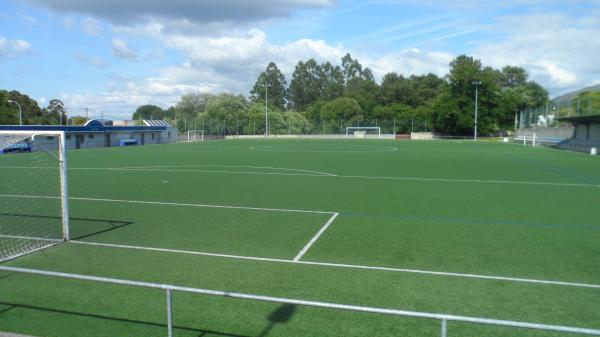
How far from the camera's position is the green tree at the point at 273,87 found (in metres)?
161

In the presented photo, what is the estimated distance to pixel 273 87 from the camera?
6383 inches

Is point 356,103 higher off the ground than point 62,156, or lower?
higher

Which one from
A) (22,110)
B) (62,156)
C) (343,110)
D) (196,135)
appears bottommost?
(196,135)

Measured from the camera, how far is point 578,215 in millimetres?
14461

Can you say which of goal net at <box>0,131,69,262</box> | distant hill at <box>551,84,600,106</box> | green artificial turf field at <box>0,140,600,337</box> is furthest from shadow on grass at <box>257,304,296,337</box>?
distant hill at <box>551,84,600,106</box>

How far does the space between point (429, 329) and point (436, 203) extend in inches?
412

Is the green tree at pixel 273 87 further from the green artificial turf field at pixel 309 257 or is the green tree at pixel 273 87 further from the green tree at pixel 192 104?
the green artificial turf field at pixel 309 257

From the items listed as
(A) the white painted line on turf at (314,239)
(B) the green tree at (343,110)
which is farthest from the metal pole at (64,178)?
(B) the green tree at (343,110)

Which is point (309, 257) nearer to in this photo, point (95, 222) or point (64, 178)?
point (64, 178)

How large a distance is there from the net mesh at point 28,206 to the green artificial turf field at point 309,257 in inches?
6.0

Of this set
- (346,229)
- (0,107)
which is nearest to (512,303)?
(346,229)

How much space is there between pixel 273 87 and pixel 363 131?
2770 inches

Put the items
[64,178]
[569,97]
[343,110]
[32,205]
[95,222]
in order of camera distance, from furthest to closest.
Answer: [343,110] → [569,97] → [32,205] → [95,222] → [64,178]

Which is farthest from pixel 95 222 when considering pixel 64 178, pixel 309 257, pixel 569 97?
pixel 569 97
